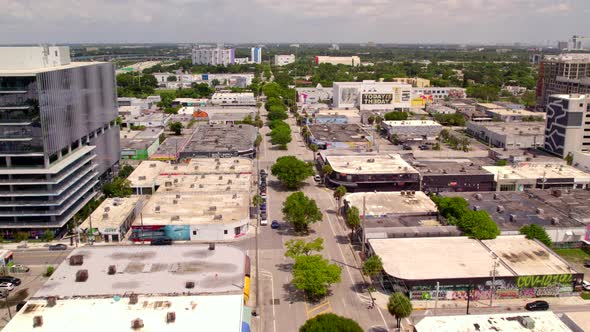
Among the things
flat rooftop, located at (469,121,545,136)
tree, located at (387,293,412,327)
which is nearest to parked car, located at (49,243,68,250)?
tree, located at (387,293,412,327)

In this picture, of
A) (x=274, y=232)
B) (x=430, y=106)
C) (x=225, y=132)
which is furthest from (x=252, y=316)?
(x=430, y=106)

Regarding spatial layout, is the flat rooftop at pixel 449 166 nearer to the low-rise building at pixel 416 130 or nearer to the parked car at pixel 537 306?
the low-rise building at pixel 416 130

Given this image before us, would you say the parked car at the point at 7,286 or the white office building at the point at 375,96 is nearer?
the parked car at the point at 7,286

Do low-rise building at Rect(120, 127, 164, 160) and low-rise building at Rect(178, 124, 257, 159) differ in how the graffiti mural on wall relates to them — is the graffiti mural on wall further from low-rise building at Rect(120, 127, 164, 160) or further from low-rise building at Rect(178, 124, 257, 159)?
low-rise building at Rect(120, 127, 164, 160)

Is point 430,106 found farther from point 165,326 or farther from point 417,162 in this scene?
point 165,326

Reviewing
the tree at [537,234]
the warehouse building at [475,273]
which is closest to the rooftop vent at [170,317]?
the warehouse building at [475,273]

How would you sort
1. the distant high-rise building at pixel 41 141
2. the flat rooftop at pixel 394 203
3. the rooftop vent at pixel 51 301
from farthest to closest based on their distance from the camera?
the flat rooftop at pixel 394 203
the distant high-rise building at pixel 41 141
the rooftop vent at pixel 51 301

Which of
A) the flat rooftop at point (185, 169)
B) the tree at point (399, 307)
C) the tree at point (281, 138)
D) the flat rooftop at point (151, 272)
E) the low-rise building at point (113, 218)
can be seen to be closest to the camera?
the tree at point (399, 307)
